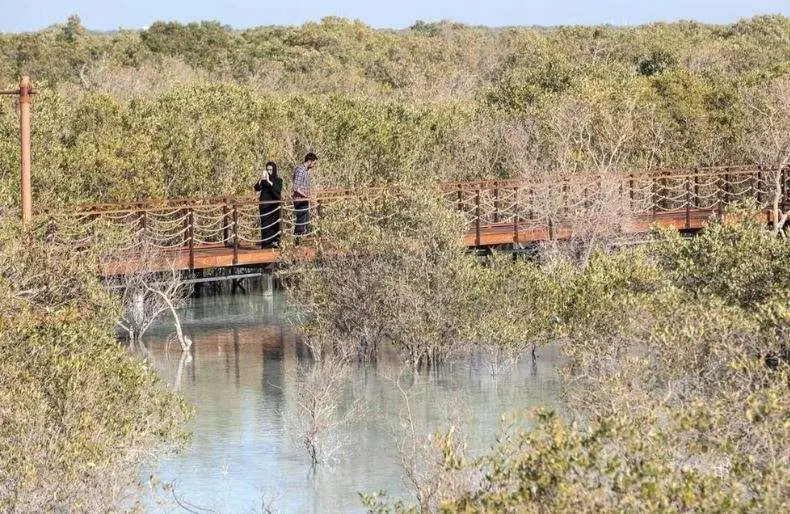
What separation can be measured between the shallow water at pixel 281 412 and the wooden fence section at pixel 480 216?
4.30 feet

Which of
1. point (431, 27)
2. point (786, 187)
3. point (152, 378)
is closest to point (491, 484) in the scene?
point (152, 378)

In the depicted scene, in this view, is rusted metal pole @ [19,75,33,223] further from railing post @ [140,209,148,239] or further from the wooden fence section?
railing post @ [140,209,148,239]

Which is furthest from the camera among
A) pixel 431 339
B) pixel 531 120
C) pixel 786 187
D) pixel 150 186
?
pixel 531 120

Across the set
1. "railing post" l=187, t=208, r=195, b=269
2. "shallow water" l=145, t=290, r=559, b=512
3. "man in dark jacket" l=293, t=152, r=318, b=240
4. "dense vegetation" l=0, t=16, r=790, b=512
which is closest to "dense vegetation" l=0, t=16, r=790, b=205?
"dense vegetation" l=0, t=16, r=790, b=512

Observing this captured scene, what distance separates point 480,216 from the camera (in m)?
25.6

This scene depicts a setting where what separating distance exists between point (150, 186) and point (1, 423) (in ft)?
47.9

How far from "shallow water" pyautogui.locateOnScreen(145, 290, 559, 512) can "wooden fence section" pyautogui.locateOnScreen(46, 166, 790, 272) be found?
1312mm

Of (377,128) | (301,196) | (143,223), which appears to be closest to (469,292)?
(301,196)

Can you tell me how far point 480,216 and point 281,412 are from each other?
743 centimetres

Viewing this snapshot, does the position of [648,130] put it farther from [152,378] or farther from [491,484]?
[491,484]

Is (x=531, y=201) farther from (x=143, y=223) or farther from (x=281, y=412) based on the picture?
(x=281, y=412)

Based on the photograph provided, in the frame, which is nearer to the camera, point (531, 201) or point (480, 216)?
point (480, 216)

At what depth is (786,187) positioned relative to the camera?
30297 millimetres

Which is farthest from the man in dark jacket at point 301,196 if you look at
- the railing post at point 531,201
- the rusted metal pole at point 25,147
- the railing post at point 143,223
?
the rusted metal pole at point 25,147
